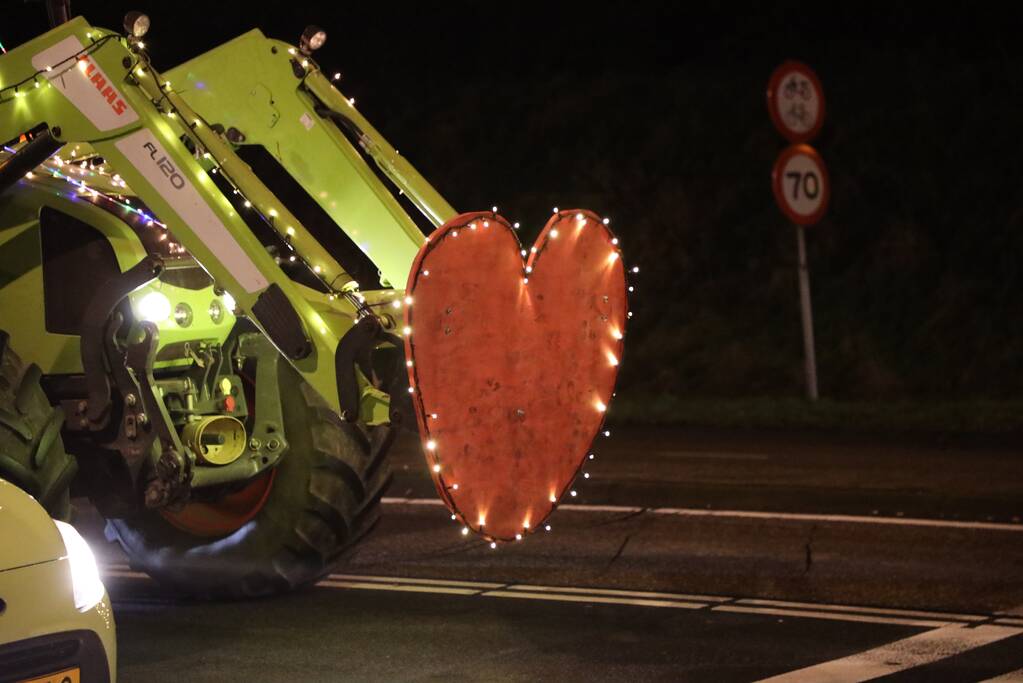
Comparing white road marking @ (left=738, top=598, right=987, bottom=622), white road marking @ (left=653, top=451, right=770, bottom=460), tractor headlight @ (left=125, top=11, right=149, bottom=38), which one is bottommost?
white road marking @ (left=738, top=598, right=987, bottom=622)

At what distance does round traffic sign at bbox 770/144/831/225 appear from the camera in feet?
63.0

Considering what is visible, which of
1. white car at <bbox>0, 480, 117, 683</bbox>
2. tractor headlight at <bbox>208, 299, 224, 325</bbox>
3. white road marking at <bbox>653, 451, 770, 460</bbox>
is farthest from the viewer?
white road marking at <bbox>653, 451, 770, 460</bbox>

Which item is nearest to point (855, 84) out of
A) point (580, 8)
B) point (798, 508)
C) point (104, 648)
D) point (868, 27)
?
point (868, 27)

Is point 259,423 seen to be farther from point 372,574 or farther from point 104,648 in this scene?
point 104,648

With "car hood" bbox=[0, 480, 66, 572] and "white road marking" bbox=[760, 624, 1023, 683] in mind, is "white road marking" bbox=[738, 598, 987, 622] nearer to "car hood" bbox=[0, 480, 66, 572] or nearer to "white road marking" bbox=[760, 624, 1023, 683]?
"white road marking" bbox=[760, 624, 1023, 683]

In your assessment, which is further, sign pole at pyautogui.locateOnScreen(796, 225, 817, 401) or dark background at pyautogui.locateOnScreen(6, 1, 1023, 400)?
dark background at pyautogui.locateOnScreen(6, 1, 1023, 400)

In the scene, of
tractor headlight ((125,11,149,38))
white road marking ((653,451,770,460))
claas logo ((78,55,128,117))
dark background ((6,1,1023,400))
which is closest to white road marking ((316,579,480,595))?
claas logo ((78,55,128,117))

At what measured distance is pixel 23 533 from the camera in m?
5.87

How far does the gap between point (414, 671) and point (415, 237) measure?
1.92 metres

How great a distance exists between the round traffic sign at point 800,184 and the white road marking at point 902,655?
1078 centimetres

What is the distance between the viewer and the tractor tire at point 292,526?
915cm

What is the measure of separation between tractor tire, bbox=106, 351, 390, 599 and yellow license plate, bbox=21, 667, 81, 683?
10.6ft

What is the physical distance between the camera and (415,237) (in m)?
8.47

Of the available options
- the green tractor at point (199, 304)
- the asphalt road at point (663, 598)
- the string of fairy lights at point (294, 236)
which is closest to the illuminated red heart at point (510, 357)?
the string of fairy lights at point (294, 236)
